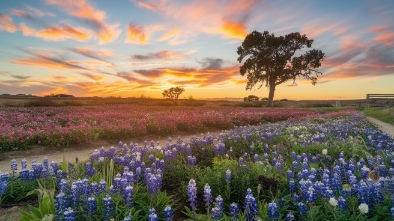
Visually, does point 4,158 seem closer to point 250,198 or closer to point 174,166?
point 174,166

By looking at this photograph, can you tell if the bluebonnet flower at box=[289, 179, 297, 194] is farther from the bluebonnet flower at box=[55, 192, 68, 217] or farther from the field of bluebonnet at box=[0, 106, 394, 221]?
the bluebonnet flower at box=[55, 192, 68, 217]

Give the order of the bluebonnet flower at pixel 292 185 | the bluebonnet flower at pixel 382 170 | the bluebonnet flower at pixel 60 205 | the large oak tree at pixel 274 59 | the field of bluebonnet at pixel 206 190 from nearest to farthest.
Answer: the bluebonnet flower at pixel 60 205 < the field of bluebonnet at pixel 206 190 < the bluebonnet flower at pixel 292 185 < the bluebonnet flower at pixel 382 170 < the large oak tree at pixel 274 59

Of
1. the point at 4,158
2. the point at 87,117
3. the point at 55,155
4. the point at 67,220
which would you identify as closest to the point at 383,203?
the point at 67,220

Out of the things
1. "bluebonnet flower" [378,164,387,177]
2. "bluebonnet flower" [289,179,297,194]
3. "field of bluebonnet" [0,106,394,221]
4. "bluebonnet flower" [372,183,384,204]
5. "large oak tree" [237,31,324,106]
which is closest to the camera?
"field of bluebonnet" [0,106,394,221]

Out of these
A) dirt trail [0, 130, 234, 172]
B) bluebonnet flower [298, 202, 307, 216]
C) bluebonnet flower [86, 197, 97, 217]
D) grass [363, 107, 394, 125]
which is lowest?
dirt trail [0, 130, 234, 172]

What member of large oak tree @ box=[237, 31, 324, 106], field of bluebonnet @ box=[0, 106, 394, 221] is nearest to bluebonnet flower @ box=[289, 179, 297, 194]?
field of bluebonnet @ box=[0, 106, 394, 221]

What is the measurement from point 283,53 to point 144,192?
52.0 m

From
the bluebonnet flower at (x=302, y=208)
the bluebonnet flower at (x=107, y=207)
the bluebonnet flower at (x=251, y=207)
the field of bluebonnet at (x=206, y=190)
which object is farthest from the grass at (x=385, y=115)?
the bluebonnet flower at (x=107, y=207)

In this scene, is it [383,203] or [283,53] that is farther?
[283,53]

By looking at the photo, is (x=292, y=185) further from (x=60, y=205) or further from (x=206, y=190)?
(x=60, y=205)

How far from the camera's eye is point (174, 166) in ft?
21.6

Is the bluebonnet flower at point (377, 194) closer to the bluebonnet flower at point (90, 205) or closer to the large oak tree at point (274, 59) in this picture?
the bluebonnet flower at point (90, 205)

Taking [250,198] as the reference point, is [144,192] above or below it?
below

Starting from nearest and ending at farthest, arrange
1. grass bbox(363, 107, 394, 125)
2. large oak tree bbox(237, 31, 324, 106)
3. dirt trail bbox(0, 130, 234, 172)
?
dirt trail bbox(0, 130, 234, 172) < grass bbox(363, 107, 394, 125) < large oak tree bbox(237, 31, 324, 106)
